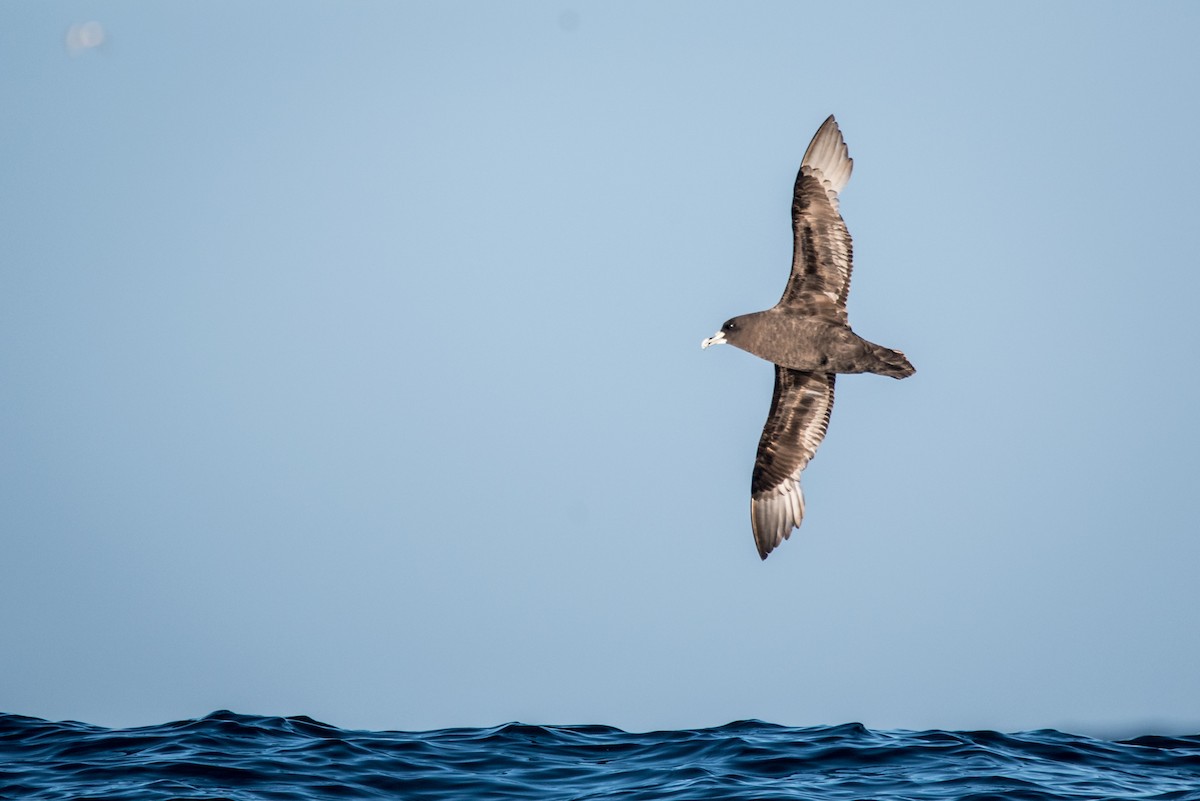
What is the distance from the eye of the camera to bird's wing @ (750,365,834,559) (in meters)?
16.1

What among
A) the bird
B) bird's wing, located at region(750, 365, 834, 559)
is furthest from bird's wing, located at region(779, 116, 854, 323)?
bird's wing, located at region(750, 365, 834, 559)

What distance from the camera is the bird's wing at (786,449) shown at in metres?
16.1

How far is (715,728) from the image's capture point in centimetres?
1486

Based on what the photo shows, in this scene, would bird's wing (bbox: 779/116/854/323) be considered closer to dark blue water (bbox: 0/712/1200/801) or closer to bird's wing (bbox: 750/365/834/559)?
bird's wing (bbox: 750/365/834/559)

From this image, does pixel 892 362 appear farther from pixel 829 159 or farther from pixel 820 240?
pixel 829 159

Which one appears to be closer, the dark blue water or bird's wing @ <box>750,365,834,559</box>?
the dark blue water

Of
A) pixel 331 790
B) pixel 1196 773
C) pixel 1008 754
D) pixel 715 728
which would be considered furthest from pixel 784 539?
pixel 331 790

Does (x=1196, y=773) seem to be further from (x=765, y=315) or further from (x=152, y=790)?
(x=152, y=790)

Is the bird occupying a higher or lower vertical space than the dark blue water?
higher

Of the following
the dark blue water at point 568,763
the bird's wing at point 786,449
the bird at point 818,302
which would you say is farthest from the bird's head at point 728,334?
the dark blue water at point 568,763

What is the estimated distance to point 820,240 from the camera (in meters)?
14.6

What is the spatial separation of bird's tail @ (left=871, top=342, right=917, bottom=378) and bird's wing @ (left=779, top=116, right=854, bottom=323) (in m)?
0.55

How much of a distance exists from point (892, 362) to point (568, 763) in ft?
16.1

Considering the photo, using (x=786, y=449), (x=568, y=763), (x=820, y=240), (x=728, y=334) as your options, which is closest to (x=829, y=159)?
(x=820, y=240)
